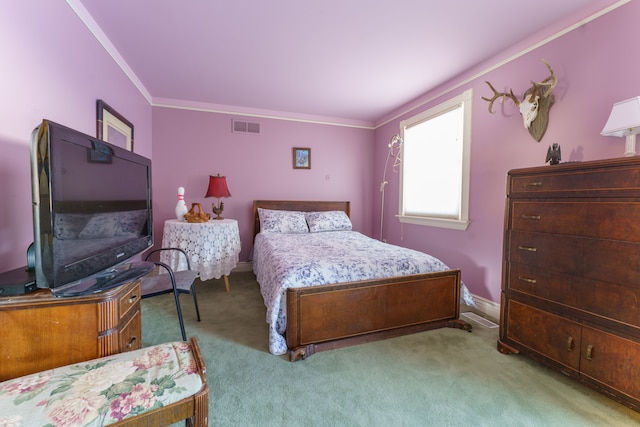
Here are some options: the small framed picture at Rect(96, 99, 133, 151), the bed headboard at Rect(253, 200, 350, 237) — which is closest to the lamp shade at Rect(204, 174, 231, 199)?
the bed headboard at Rect(253, 200, 350, 237)

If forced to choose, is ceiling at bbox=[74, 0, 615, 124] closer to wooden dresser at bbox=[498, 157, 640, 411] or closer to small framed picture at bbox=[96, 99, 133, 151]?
small framed picture at bbox=[96, 99, 133, 151]

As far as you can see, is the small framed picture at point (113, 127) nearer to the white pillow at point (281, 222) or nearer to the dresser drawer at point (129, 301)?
the dresser drawer at point (129, 301)

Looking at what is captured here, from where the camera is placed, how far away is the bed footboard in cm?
175

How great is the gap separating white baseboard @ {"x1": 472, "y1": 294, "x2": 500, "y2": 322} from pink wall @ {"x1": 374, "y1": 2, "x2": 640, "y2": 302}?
0.05 m

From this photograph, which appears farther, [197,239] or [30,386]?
[197,239]

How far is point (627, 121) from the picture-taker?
4.60 ft

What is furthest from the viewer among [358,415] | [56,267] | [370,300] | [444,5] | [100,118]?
[100,118]

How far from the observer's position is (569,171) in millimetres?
1467

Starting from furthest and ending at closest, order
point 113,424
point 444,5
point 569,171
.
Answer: point 444,5 → point 569,171 → point 113,424

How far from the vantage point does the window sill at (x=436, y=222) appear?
270cm

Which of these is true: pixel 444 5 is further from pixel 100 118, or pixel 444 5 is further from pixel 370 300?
pixel 100 118

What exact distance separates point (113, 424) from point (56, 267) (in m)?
0.56

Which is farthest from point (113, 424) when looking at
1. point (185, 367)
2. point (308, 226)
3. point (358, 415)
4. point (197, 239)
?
point (308, 226)

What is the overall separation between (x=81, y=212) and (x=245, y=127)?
2870 millimetres
